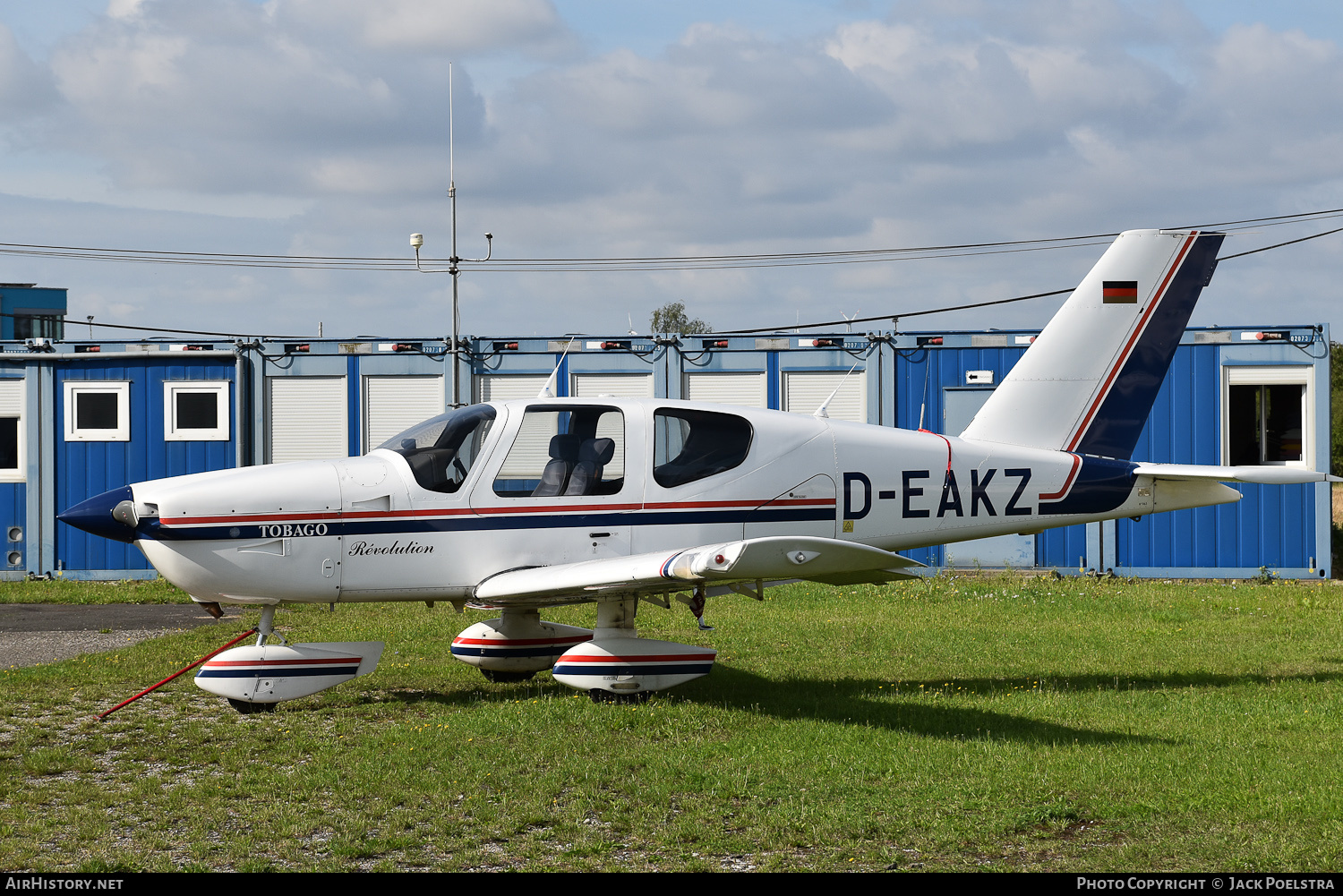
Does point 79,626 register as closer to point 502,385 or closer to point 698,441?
point 502,385

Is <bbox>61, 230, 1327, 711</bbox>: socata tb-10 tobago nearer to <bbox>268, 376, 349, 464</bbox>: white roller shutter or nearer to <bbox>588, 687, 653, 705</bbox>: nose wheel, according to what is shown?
<bbox>588, 687, 653, 705</bbox>: nose wheel

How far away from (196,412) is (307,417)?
1.62 metres

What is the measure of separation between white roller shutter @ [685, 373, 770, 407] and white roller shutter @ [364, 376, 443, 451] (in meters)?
3.82

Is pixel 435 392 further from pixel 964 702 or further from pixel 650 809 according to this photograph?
pixel 650 809

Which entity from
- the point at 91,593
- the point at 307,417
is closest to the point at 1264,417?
the point at 307,417

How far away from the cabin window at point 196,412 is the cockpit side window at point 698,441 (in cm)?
1134

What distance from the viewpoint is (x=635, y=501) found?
27.5 ft

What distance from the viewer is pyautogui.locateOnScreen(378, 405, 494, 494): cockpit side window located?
324 inches

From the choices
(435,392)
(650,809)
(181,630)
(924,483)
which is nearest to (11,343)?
(435,392)

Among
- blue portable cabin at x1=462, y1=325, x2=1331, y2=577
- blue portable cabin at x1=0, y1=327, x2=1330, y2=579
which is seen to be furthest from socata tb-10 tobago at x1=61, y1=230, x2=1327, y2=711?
blue portable cabin at x1=0, y1=327, x2=1330, y2=579

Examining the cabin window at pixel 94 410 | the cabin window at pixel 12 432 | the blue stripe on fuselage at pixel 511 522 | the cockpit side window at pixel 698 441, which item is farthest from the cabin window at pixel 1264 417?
the cabin window at pixel 12 432

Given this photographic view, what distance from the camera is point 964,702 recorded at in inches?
316

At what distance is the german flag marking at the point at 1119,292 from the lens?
9586 millimetres

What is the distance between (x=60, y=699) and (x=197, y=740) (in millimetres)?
1896
